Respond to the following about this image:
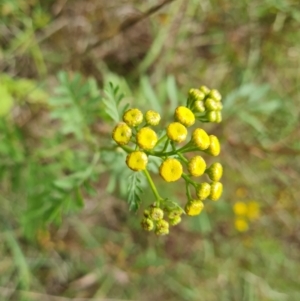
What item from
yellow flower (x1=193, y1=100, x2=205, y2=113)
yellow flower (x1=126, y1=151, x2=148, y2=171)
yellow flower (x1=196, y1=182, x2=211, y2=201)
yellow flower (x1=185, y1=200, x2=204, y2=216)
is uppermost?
yellow flower (x1=193, y1=100, x2=205, y2=113)

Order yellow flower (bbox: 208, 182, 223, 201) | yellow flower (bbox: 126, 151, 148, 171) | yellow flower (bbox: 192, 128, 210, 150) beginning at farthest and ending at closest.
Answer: yellow flower (bbox: 208, 182, 223, 201) → yellow flower (bbox: 192, 128, 210, 150) → yellow flower (bbox: 126, 151, 148, 171)

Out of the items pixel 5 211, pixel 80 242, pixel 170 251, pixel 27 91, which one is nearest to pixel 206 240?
pixel 170 251

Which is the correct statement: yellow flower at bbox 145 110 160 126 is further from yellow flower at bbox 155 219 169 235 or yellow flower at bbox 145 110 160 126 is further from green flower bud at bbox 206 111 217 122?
yellow flower at bbox 155 219 169 235

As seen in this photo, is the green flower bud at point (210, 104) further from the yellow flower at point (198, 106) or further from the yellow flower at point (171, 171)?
the yellow flower at point (171, 171)

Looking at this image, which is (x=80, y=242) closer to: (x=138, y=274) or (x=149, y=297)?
(x=138, y=274)

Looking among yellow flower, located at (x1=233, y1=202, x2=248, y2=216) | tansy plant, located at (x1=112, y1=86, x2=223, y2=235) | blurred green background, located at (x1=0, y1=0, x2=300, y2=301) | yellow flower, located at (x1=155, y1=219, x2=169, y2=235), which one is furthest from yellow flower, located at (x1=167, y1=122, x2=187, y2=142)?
yellow flower, located at (x1=233, y1=202, x2=248, y2=216)

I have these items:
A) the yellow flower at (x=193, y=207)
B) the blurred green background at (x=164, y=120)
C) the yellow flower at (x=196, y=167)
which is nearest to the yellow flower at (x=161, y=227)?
the yellow flower at (x=193, y=207)
